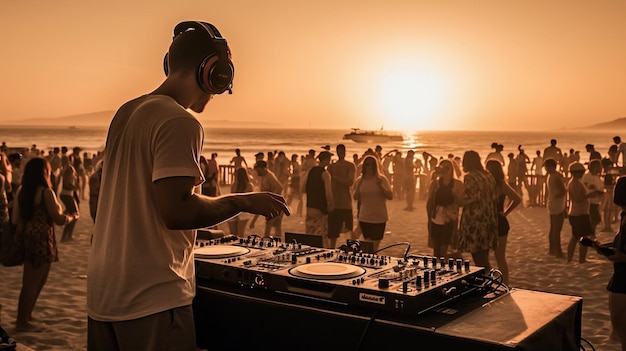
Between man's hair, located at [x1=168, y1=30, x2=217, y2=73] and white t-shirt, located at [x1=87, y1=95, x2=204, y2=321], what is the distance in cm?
17

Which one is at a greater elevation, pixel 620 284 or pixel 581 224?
pixel 620 284

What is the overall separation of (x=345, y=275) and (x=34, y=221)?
385 centimetres

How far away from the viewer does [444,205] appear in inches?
271

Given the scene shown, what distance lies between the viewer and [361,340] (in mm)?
2072

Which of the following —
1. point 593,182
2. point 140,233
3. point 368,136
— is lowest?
point 593,182

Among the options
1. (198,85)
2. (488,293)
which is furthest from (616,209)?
(198,85)

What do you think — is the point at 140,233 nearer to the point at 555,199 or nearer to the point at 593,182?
the point at 555,199

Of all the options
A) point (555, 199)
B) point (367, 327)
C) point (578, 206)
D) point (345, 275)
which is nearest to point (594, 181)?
point (555, 199)

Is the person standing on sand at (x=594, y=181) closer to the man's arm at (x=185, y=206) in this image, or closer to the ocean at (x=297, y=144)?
the man's arm at (x=185, y=206)

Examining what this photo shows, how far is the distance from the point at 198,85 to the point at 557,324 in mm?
1573

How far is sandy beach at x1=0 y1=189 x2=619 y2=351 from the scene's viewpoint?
5.07m

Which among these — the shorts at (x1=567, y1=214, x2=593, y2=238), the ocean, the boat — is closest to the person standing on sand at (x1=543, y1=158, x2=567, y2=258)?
the shorts at (x1=567, y1=214, x2=593, y2=238)

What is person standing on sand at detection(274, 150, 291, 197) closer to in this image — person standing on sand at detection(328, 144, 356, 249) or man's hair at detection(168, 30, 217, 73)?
person standing on sand at detection(328, 144, 356, 249)

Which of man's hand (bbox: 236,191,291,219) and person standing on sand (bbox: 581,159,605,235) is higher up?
man's hand (bbox: 236,191,291,219)
